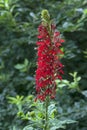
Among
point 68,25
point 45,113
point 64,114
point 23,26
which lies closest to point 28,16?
point 23,26

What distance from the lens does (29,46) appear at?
4.03m

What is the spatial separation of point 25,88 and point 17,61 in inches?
12.7

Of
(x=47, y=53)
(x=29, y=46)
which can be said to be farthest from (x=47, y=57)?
(x=29, y=46)

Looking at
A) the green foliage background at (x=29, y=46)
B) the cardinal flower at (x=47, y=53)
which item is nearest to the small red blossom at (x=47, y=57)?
the cardinal flower at (x=47, y=53)

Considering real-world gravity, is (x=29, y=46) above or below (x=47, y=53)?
above

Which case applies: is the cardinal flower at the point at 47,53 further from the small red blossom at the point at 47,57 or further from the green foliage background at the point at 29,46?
the green foliage background at the point at 29,46

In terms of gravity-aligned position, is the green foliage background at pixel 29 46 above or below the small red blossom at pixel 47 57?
above

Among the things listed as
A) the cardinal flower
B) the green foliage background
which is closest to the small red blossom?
the cardinal flower

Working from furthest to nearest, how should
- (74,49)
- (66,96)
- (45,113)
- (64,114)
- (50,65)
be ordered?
(74,49), (66,96), (64,114), (45,113), (50,65)

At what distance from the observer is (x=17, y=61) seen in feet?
13.3

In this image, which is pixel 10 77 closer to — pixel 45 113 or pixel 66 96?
pixel 66 96

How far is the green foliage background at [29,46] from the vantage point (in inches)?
145

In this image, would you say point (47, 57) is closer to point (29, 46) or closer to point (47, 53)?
point (47, 53)

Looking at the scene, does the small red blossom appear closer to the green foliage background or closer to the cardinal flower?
the cardinal flower
